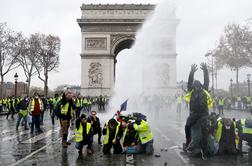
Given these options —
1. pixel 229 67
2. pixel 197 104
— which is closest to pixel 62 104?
pixel 197 104

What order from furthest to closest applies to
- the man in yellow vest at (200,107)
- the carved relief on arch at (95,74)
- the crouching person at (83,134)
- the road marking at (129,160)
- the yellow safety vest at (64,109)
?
the carved relief on arch at (95,74)
the yellow safety vest at (64,109)
the crouching person at (83,134)
the man in yellow vest at (200,107)
the road marking at (129,160)

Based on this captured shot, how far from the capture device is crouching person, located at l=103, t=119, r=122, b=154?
9297 millimetres

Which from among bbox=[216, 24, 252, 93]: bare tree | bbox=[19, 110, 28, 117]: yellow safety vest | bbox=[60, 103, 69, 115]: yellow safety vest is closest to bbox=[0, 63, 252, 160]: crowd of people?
bbox=[60, 103, 69, 115]: yellow safety vest

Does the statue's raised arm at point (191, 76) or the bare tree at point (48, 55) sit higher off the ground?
the bare tree at point (48, 55)

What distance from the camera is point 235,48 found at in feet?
149

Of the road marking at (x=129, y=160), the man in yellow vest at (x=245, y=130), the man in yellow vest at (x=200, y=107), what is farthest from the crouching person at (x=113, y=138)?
the man in yellow vest at (x=245, y=130)

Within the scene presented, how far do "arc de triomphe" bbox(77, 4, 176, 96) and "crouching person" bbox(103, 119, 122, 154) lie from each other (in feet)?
121

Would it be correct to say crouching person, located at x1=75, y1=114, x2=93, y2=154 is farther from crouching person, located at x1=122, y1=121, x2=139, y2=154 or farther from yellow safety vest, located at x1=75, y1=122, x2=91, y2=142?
crouching person, located at x1=122, y1=121, x2=139, y2=154

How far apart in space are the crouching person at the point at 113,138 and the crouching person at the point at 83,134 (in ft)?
1.76

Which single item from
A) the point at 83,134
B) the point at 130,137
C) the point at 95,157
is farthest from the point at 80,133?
the point at 130,137

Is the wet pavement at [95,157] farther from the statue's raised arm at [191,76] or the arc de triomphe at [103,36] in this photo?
the arc de triomphe at [103,36]

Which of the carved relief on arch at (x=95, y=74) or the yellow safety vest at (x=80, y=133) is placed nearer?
the yellow safety vest at (x=80, y=133)

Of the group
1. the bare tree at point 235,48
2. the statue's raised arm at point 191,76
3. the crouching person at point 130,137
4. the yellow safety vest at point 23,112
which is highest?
the bare tree at point 235,48

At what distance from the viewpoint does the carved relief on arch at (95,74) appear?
46844mm
